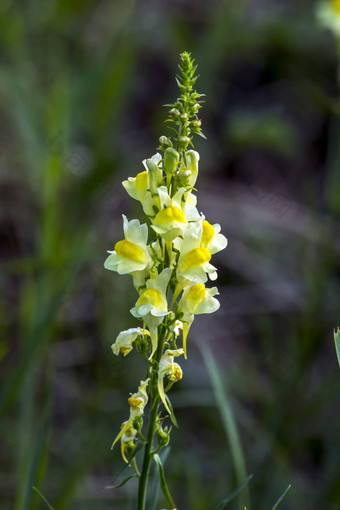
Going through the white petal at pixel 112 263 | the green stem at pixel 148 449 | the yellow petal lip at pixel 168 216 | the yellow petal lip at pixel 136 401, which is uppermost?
the yellow petal lip at pixel 168 216

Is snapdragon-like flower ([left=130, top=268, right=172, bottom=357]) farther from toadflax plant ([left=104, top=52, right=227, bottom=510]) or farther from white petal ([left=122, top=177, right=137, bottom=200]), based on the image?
white petal ([left=122, top=177, right=137, bottom=200])

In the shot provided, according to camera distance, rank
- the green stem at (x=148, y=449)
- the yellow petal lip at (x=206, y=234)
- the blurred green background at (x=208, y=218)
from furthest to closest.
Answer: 1. the blurred green background at (x=208, y=218)
2. the yellow petal lip at (x=206, y=234)
3. the green stem at (x=148, y=449)

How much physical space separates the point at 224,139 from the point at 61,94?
5.39 feet

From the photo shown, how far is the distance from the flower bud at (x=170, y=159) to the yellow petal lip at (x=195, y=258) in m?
0.16

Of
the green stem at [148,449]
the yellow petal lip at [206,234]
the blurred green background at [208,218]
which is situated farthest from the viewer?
the blurred green background at [208,218]

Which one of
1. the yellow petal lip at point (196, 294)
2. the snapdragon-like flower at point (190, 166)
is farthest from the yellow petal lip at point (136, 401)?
the snapdragon-like flower at point (190, 166)

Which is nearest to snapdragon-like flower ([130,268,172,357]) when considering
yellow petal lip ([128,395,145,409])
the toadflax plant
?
the toadflax plant

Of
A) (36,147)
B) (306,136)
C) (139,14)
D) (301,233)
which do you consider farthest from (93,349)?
(139,14)

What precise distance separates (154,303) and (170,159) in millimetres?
267

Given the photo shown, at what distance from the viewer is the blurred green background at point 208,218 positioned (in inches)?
87.0

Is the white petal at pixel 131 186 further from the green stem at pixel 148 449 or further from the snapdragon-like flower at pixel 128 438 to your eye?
the snapdragon-like flower at pixel 128 438

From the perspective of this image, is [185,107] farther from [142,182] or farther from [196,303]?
[196,303]

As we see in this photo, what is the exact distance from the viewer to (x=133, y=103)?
14.6 ft

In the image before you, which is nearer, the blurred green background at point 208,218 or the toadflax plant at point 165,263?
the toadflax plant at point 165,263
